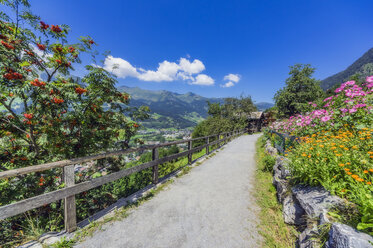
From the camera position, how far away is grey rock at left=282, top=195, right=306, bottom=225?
252cm

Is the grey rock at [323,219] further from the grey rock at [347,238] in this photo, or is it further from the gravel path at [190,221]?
the gravel path at [190,221]

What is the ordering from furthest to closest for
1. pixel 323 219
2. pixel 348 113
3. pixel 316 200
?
pixel 348 113
pixel 316 200
pixel 323 219

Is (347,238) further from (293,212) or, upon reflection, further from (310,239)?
(293,212)

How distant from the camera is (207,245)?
7.41 feet

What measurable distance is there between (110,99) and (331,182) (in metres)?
5.10

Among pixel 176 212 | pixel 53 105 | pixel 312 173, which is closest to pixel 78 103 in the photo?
pixel 53 105

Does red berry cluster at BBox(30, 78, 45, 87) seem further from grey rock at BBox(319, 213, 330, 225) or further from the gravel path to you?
grey rock at BBox(319, 213, 330, 225)

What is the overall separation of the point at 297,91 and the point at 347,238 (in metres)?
31.3

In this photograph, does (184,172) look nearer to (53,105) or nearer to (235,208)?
(235,208)

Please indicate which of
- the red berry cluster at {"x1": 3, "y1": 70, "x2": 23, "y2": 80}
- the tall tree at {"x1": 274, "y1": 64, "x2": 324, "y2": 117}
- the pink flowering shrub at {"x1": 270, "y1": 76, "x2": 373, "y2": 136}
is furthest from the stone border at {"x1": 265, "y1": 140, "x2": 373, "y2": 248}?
the tall tree at {"x1": 274, "y1": 64, "x2": 324, "y2": 117}

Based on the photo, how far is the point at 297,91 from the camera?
2580 centimetres

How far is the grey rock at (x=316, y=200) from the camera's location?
196 centimetres

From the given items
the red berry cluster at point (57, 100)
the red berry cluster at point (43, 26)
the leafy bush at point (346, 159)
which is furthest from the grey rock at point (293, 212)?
the red berry cluster at point (43, 26)

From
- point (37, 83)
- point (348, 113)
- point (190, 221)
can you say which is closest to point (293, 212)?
point (190, 221)
